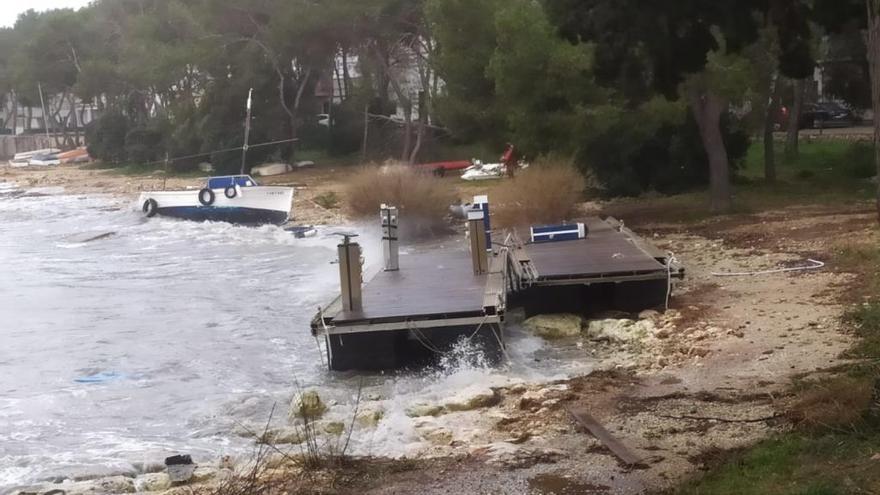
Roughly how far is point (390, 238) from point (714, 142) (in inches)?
417

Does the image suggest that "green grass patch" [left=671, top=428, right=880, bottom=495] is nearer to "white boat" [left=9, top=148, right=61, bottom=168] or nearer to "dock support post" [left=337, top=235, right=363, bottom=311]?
"dock support post" [left=337, top=235, right=363, bottom=311]

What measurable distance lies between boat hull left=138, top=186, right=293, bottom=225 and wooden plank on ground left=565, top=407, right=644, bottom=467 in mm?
29426

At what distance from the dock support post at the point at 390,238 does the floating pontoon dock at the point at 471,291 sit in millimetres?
22

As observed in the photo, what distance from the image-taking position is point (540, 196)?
27.3 meters

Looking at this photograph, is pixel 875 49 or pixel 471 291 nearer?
pixel 875 49

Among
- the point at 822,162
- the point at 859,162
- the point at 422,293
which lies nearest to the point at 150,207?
the point at 822,162

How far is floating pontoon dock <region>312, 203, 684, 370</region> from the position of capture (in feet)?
48.5

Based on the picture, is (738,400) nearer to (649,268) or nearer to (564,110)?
(649,268)

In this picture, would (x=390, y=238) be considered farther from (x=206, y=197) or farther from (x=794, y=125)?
(x=206, y=197)

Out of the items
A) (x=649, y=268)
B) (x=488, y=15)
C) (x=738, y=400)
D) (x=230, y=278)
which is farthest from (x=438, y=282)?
(x=488, y=15)

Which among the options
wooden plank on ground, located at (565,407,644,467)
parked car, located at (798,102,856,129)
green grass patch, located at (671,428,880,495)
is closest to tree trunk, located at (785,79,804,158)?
parked car, located at (798,102,856,129)

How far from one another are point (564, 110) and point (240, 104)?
109 ft

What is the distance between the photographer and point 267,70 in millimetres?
55719

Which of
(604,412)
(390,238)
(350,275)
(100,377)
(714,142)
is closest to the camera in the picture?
(604,412)
